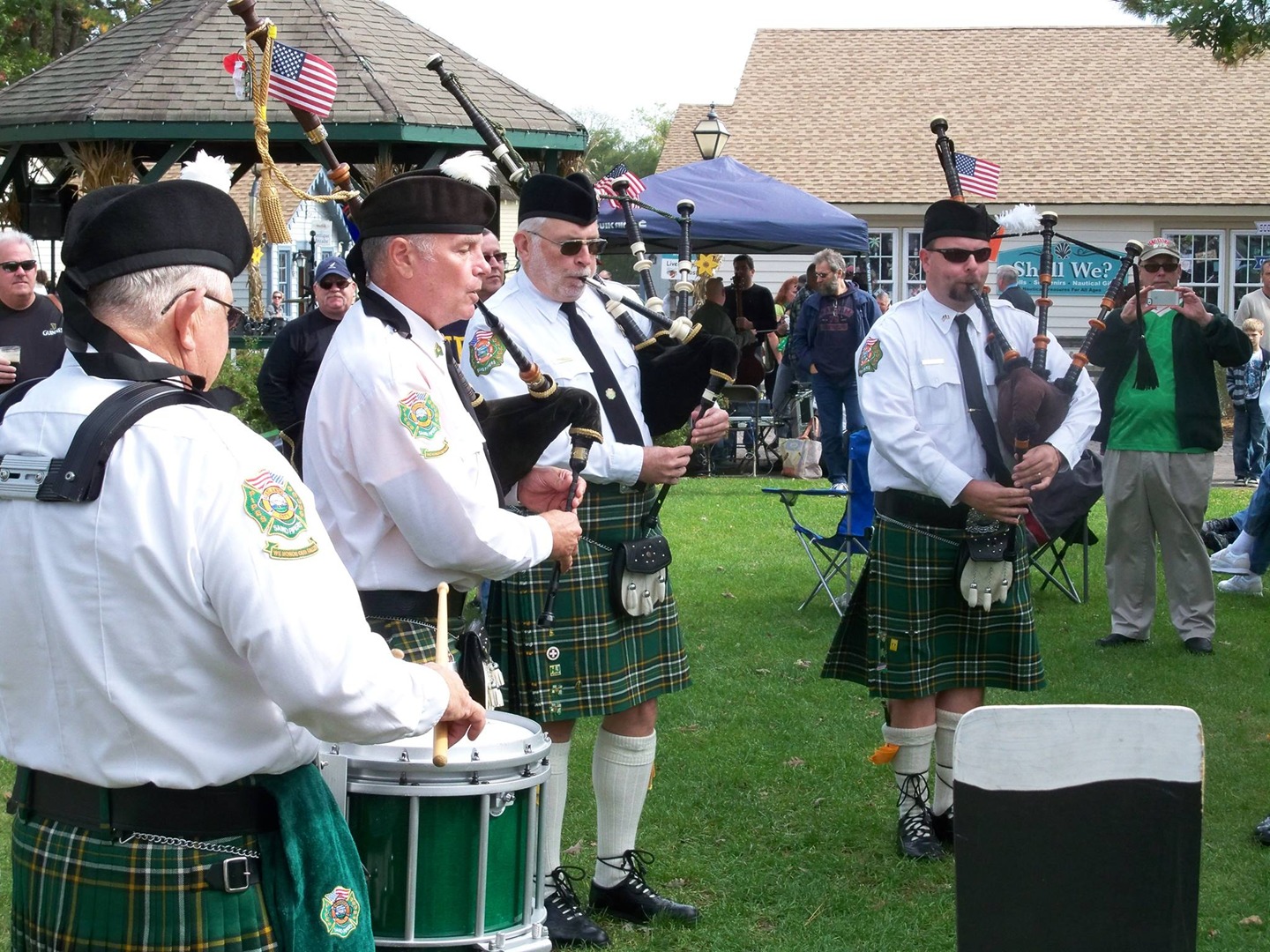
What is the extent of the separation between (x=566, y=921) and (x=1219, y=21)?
5.97 m

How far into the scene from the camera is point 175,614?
1.76 metres

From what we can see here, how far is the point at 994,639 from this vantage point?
4.22 metres

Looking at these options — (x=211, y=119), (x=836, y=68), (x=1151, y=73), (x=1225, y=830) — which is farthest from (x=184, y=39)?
(x=1151, y=73)

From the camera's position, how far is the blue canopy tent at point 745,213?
471 inches

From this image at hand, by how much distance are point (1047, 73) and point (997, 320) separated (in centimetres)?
2008

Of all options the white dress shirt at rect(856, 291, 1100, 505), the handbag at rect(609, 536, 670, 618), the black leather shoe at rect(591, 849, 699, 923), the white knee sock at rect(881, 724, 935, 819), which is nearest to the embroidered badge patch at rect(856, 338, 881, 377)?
the white dress shirt at rect(856, 291, 1100, 505)

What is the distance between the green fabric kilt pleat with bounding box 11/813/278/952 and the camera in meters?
1.86

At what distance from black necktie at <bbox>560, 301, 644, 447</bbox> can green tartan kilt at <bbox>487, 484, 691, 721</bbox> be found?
0.14 meters

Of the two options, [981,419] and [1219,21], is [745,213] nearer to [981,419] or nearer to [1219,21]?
[1219,21]

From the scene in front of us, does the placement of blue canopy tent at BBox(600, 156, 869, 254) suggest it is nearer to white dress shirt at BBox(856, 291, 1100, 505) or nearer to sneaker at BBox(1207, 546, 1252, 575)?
sneaker at BBox(1207, 546, 1252, 575)

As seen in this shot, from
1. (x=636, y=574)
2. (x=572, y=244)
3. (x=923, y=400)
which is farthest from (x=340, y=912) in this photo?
(x=923, y=400)

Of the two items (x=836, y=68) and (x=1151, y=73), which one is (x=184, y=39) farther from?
(x=1151, y=73)

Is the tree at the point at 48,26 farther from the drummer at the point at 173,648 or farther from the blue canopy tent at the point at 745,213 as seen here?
the drummer at the point at 173,648

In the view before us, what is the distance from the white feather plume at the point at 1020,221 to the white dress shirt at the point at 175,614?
3.24 m
